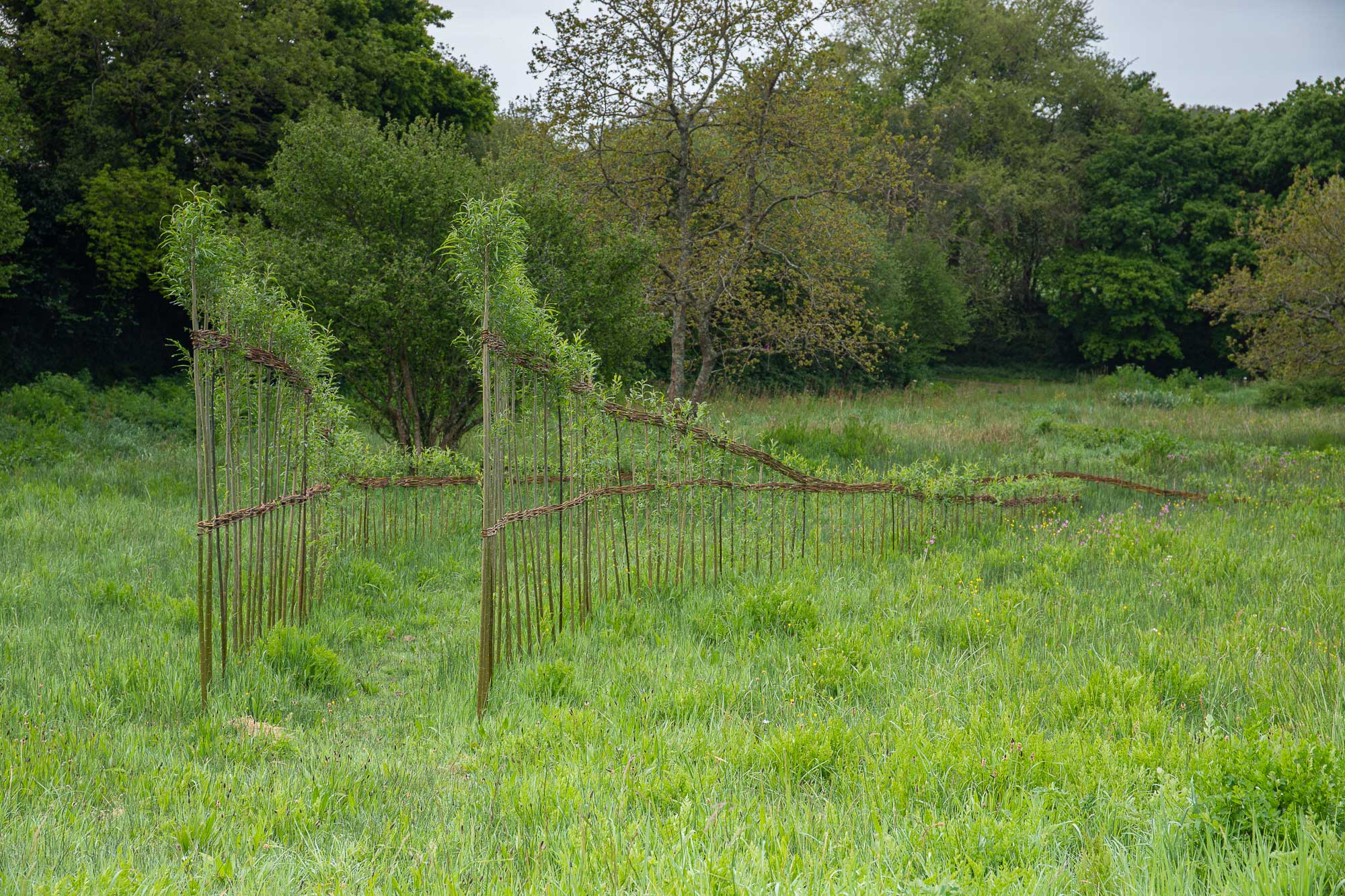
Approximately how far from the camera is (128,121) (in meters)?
19.3

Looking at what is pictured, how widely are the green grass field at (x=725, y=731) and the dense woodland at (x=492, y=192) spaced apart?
3380 millimetres

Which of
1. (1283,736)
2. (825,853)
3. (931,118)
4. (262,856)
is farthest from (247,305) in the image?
(931,118)

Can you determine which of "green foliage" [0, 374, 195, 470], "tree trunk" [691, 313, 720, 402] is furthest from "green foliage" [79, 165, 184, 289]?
"tree trunk" [691, 313, 720, 402]

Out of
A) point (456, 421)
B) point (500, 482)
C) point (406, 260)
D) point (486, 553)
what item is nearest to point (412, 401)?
point (456, 421)

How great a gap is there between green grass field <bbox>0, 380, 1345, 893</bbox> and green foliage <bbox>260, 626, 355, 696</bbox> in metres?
0.03

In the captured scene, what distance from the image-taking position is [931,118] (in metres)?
33.6

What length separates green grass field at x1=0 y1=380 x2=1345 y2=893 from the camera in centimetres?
298

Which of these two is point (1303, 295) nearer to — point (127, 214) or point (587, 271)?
point (587, 271)

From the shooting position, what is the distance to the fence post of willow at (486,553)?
4.77m

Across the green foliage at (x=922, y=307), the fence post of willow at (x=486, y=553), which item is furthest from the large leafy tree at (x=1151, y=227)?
the fence post of willow at (x=486, y=553)

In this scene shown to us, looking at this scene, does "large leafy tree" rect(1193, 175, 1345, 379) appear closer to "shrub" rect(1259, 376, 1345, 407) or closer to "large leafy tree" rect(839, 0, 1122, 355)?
"shrub" rect(1259, 376, 1345, 407)

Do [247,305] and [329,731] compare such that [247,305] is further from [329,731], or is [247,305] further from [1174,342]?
[1174,342]

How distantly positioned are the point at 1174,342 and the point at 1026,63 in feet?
41.1

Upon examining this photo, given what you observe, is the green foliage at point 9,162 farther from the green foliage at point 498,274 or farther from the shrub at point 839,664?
the shrub at point 839,664
